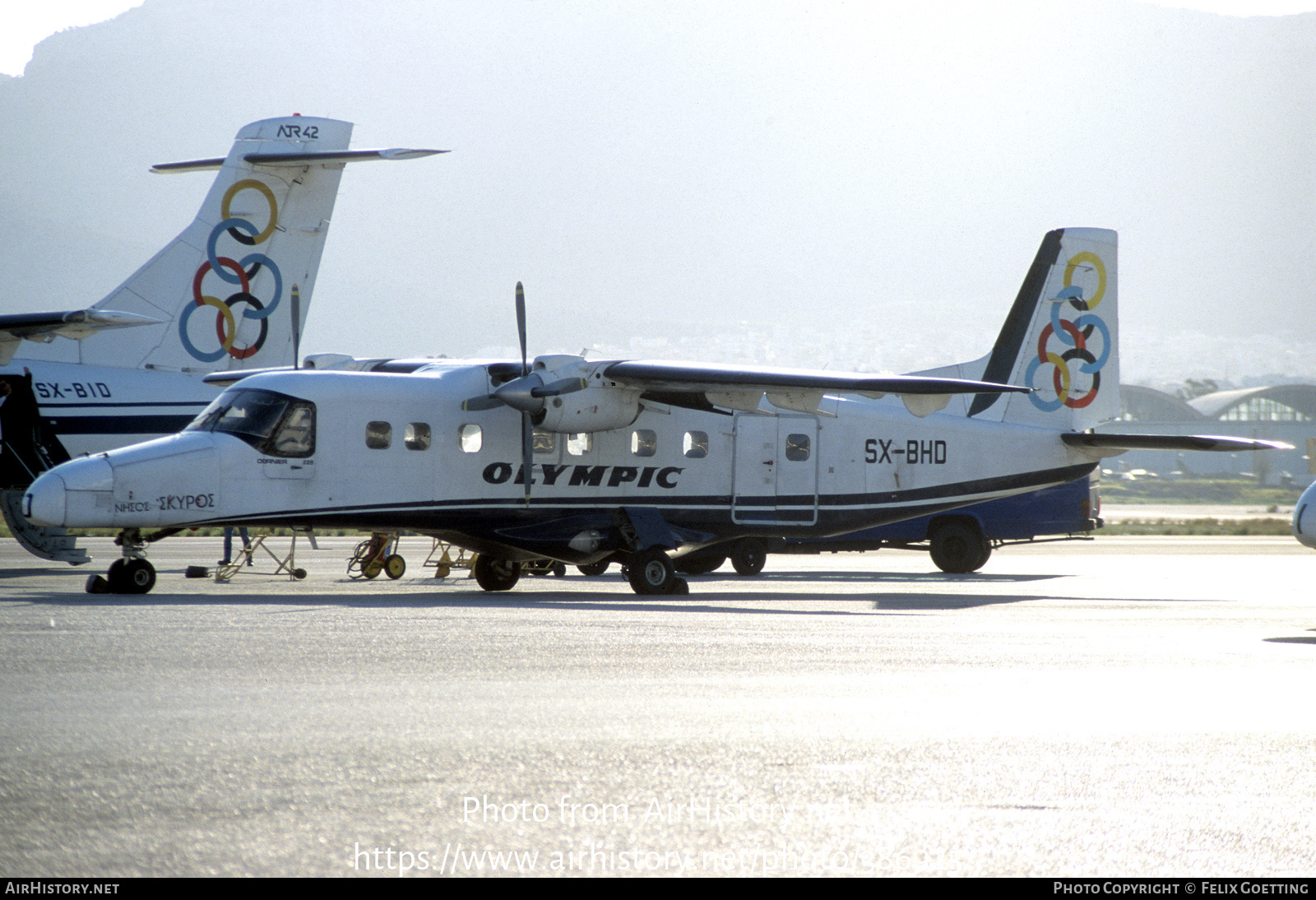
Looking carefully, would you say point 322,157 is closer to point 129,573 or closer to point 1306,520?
point 129,573

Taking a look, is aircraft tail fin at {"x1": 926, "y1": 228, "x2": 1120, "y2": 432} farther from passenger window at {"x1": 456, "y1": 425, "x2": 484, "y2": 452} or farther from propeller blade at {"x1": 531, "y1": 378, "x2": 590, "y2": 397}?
passenger window at {"x1": 456, "y1": 425, "x2": 484, "y2": 452}

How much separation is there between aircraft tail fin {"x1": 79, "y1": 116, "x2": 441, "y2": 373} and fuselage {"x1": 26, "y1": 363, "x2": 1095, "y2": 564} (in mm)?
4120

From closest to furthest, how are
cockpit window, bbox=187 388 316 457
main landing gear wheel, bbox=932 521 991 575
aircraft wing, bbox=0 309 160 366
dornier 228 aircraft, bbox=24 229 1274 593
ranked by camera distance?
dornier 228 aircraft, bbox=24 229 1274 593, cockpit window, bbox=187 388 316 457, aircraft wing, bbox=0 309 160 366, main landing gear wheel, bbox=932 521 991 575

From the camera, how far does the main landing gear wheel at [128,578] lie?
14805mm

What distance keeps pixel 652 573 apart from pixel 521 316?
3.90 metres

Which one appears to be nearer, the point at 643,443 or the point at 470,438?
the point at 470,438

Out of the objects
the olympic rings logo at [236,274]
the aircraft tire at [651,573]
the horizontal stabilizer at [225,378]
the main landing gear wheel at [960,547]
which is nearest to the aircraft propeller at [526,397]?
the aircraft tire at [651,573]

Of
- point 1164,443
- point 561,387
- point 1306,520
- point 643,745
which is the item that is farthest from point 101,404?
point 1164,443

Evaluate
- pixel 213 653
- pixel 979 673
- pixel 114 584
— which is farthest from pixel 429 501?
pixel 979 673

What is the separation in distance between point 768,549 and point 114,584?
39.5ft

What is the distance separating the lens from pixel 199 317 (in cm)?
2042

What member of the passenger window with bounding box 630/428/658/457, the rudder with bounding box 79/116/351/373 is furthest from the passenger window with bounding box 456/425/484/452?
the rudder with bounding box 79/116/351/373

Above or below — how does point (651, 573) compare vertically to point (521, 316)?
below

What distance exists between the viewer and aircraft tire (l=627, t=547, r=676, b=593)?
685 inches
